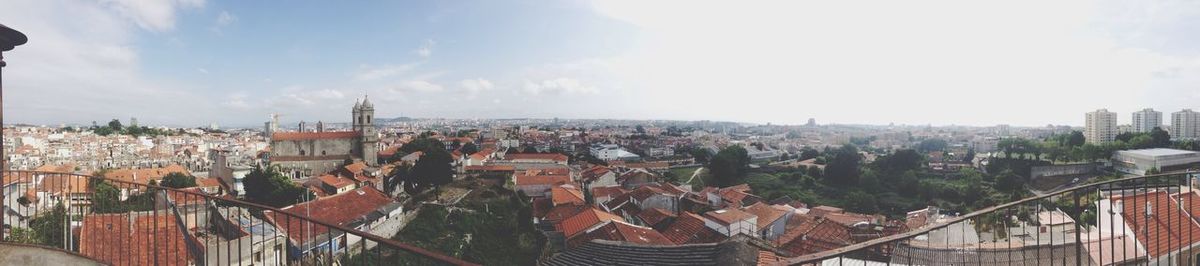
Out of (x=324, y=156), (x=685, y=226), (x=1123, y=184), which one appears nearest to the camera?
(x=1123, y=184)

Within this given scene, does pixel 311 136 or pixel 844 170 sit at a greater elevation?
pixel 311 136

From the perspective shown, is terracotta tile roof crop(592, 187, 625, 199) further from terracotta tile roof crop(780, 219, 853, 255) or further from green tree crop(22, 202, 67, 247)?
green tree crop(22, 202, 67, 247)

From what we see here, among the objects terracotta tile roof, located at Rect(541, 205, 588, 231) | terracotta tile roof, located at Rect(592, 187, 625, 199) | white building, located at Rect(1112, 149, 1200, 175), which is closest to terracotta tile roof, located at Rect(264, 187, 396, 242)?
terracotta tile roof, located at Rect(541, 205, 588, 231)

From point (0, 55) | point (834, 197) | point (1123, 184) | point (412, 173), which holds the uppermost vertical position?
point (0, 55)

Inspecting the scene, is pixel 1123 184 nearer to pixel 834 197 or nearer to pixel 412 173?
pixel 412 173

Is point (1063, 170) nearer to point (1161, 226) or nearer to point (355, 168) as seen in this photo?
point (1161, 226)

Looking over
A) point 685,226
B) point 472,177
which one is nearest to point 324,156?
point 472,177

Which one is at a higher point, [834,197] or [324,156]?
[324,156]

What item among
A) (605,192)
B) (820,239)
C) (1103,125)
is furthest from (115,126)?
(1103,125)
